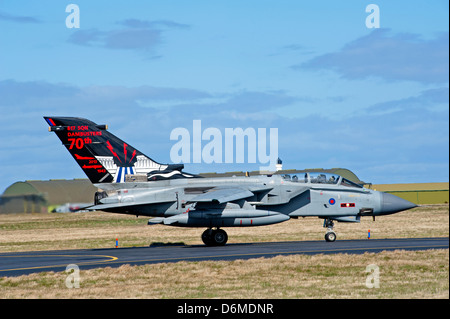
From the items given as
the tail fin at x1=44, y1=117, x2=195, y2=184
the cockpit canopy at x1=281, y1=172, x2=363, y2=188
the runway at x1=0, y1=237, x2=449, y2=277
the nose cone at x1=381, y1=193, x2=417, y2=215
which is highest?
the tail fin at x1=44, y1=117, x2=195, y2=184

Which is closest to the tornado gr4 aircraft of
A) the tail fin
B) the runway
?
the tail fin

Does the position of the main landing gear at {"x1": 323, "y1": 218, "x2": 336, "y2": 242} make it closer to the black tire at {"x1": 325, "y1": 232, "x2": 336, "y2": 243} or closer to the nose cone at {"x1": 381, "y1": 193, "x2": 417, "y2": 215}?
the black tire at {"x1": 325, "y1": 232, "x2": 336, "y2": 243}

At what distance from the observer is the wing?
1074 inches

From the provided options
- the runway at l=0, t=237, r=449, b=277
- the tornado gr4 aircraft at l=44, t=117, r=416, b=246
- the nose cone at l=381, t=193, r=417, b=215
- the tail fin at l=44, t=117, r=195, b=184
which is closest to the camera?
the runway at l=0, t=237, r=449, b=277

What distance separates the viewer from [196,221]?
27922mm

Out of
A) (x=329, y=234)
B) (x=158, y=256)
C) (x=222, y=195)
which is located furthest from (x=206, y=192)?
(x=329, y=234)

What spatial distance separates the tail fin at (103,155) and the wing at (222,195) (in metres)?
2.72

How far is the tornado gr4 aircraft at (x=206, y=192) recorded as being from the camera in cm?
2845

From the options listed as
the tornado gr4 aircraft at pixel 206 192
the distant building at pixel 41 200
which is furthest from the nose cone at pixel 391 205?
the distant building at pixel 41 200

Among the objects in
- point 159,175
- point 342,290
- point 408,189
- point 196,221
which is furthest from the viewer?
point 408,189
